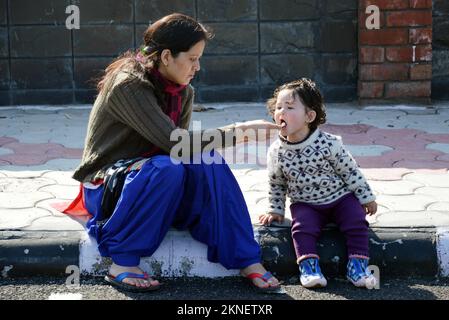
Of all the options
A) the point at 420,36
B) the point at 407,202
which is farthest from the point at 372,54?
the point at 407,202

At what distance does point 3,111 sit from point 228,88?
174 centimetres

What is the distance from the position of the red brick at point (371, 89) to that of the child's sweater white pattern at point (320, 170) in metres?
2.88

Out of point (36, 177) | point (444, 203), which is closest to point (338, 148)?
point (444, 203)

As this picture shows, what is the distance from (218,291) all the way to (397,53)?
11.1 ft

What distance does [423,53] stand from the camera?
5.85m

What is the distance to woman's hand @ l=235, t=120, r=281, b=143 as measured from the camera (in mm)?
3008

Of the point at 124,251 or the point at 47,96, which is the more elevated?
the point at 47,96

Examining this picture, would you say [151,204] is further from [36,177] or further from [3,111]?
[3,111]

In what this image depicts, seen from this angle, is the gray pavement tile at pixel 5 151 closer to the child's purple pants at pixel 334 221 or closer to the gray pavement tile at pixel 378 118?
the child's purple pants at pixel 334 221

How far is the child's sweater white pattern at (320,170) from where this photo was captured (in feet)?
10.3

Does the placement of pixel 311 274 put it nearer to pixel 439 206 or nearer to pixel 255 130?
pixel 255 130

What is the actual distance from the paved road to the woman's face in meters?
0.81

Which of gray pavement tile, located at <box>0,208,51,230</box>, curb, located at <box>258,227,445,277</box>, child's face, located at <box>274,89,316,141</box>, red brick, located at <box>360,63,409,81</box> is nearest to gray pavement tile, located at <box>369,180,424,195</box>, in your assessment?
curb, located at <box>258,227,445,277</box>

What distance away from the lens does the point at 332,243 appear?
10.4ft
